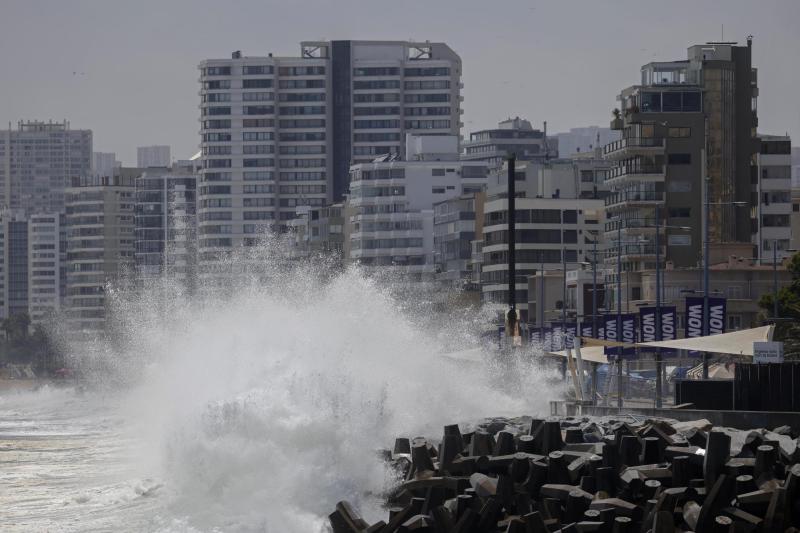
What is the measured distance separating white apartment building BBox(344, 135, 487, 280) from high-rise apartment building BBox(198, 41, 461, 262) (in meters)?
24.8

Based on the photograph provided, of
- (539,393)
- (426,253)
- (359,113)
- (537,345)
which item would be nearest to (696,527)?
(539,393)

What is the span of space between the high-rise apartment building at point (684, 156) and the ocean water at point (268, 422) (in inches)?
1369

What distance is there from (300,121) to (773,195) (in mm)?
84846

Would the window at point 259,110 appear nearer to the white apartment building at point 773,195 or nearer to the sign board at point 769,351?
the white apartment building at point 773,195

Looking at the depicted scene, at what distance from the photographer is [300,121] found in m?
185

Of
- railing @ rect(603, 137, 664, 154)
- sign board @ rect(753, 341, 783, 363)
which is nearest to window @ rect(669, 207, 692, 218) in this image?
railing @ rect(603, 137, 664, 154)

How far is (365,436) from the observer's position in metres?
34.9

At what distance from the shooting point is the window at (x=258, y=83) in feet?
595

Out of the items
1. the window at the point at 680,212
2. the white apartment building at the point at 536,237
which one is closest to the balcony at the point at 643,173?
the window at the point at 680,212

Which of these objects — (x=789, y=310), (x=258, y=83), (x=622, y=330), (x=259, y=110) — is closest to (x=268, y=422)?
(x=622, y=330)

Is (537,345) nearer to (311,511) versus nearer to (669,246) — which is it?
(669,246)

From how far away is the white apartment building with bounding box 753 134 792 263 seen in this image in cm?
10606

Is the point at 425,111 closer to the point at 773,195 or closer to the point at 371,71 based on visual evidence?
the point at 371,71

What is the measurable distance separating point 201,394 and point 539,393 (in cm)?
1943
